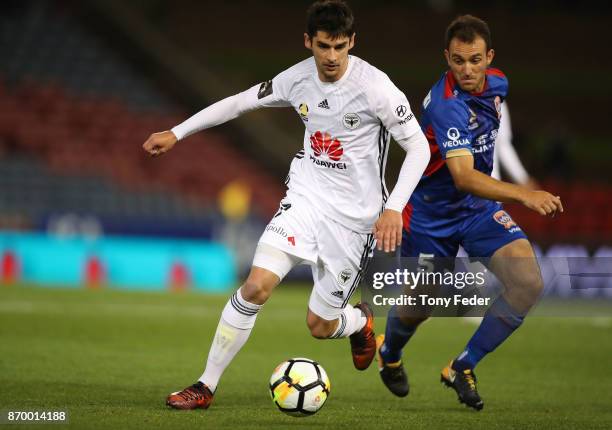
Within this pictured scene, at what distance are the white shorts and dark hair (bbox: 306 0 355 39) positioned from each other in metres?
1.03

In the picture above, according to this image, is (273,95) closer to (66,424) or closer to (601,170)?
(66,424)

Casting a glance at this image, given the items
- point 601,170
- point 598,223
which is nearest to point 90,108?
point 598,223

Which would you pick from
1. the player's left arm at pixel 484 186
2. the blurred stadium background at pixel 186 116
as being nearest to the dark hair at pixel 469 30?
the player's left arm at pixel 484 186

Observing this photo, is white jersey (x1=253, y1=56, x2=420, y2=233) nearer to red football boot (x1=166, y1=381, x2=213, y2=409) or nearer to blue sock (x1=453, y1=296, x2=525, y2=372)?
blue sock (x1=453, y1=296, x2=525, y2=372)

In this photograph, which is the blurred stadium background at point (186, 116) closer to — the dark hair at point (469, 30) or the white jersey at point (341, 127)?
the white jersey at point (341, 127)

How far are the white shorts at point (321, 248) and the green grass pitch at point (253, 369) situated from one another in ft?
2.31

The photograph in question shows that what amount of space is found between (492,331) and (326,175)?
1.47 m

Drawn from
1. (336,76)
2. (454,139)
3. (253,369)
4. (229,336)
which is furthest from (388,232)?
(253,369)

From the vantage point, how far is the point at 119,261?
648 inches

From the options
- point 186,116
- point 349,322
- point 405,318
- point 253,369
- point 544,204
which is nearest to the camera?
point 544,204

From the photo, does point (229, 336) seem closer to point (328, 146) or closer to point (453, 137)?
point (328, 146)

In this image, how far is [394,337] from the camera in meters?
7.03

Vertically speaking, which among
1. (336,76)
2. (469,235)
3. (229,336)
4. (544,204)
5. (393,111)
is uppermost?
(336,76)

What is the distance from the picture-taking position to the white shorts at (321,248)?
6.02 meters
